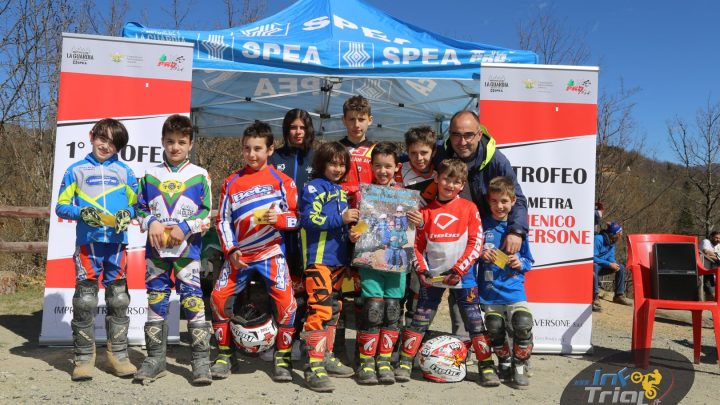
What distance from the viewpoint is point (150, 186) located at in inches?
145

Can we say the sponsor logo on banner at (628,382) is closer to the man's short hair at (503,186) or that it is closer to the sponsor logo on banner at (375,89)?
the man's short hair at (503,186)

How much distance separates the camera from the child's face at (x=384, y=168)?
12.5ft

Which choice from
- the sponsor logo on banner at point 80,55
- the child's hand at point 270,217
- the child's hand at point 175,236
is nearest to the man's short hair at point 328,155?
the child's hand at point 270,217

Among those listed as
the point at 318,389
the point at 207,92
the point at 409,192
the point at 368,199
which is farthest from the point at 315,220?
the point at 207,92

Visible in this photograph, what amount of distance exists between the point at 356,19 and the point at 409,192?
268 cm

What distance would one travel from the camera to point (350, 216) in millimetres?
3666

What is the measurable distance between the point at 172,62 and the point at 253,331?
2.46m

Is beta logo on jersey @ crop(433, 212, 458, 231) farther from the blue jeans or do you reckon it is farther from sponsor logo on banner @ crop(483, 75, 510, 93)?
the blue jeans

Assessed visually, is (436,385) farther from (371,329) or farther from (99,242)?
(99,242)

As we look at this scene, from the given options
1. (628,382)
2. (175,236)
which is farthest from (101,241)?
(628,382)

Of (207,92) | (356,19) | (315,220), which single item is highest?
(356,19)

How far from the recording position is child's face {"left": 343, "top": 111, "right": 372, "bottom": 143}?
4164 mm

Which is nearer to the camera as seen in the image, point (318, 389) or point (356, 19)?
point (318, 389)

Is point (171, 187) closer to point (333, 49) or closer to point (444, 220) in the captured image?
point (444, 220)
